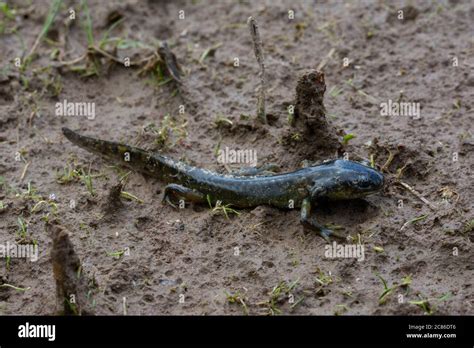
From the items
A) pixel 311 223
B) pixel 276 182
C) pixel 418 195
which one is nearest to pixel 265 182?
pixel 276 182

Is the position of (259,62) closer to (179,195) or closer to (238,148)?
(238,148)

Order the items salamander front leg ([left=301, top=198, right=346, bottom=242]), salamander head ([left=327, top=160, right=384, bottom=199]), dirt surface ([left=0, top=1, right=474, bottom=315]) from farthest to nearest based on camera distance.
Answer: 1. salamander head ([left=327, top=160, right=384, bottom=199])
2. salamander front leg ([left=301, top=198, right=346, bottom=242])
3. dirt surface ([left=0, top=1, right=474, bottom=315])

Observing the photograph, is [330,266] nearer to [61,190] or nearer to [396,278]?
[396,278]

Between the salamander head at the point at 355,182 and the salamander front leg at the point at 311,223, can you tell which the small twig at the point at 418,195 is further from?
the salamander front leg at the point at 311,223

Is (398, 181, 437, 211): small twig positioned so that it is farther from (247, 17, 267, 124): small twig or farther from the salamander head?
(247, 17, 267, 124): small twig

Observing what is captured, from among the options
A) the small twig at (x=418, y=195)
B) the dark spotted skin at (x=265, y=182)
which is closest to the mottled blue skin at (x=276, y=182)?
the dark spotted skin at (x=265, y=182)

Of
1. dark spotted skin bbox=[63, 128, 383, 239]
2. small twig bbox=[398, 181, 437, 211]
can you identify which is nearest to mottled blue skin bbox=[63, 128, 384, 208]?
dark spotted skin bbox=[63, 128, 383, 239]

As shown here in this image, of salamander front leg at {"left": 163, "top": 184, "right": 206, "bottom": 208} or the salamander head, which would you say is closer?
the salamander head
